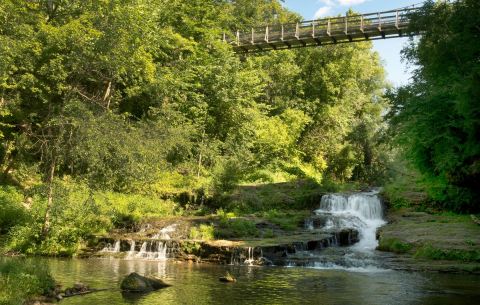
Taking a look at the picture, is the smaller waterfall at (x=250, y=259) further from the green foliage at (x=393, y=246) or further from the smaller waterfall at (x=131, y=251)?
the green foliage at (x=393, y=246)

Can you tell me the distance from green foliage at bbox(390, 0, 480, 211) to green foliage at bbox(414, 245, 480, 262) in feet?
6.78

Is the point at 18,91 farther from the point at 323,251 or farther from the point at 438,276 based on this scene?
the point at 438,276

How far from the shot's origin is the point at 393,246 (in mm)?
17562

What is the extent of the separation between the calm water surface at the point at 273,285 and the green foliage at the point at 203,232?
3155 millimetres

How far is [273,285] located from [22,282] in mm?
5730

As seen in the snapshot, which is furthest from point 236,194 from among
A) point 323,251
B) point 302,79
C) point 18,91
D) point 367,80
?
point 367,80

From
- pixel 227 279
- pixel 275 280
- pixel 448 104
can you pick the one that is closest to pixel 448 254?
pixel 448 104

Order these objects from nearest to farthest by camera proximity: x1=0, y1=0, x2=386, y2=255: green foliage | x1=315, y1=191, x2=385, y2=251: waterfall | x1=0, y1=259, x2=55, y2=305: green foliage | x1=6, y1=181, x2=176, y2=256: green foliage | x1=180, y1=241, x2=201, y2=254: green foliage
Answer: x1=0, y1=259, x2=55, y2=305: green foliage
x1=180, y1=241, x2=201, y2=254: green foliage
x1=6, y1=181, x2=176, y2=256: green foliage
x1=0, y1=0, x2=386, y2=255: green foliage
x1=315, y1=191, x2=385, y2=251: waterfall

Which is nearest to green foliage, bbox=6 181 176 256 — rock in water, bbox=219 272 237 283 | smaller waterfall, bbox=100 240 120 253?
smaller waterfall, bbox=100 240 120 253

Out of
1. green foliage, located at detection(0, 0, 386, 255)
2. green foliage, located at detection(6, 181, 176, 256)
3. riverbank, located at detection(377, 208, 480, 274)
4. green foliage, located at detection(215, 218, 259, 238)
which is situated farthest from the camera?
green foliage, located at detection(215, 218, 259, 238)

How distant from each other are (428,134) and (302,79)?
28.0 meters

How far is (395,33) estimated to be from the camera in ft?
88.4

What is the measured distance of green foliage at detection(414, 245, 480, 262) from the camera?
1538 centimetres

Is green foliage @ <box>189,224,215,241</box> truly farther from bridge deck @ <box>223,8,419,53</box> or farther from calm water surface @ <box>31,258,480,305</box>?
bridge deck @ <box>223,8,419,53</box>
